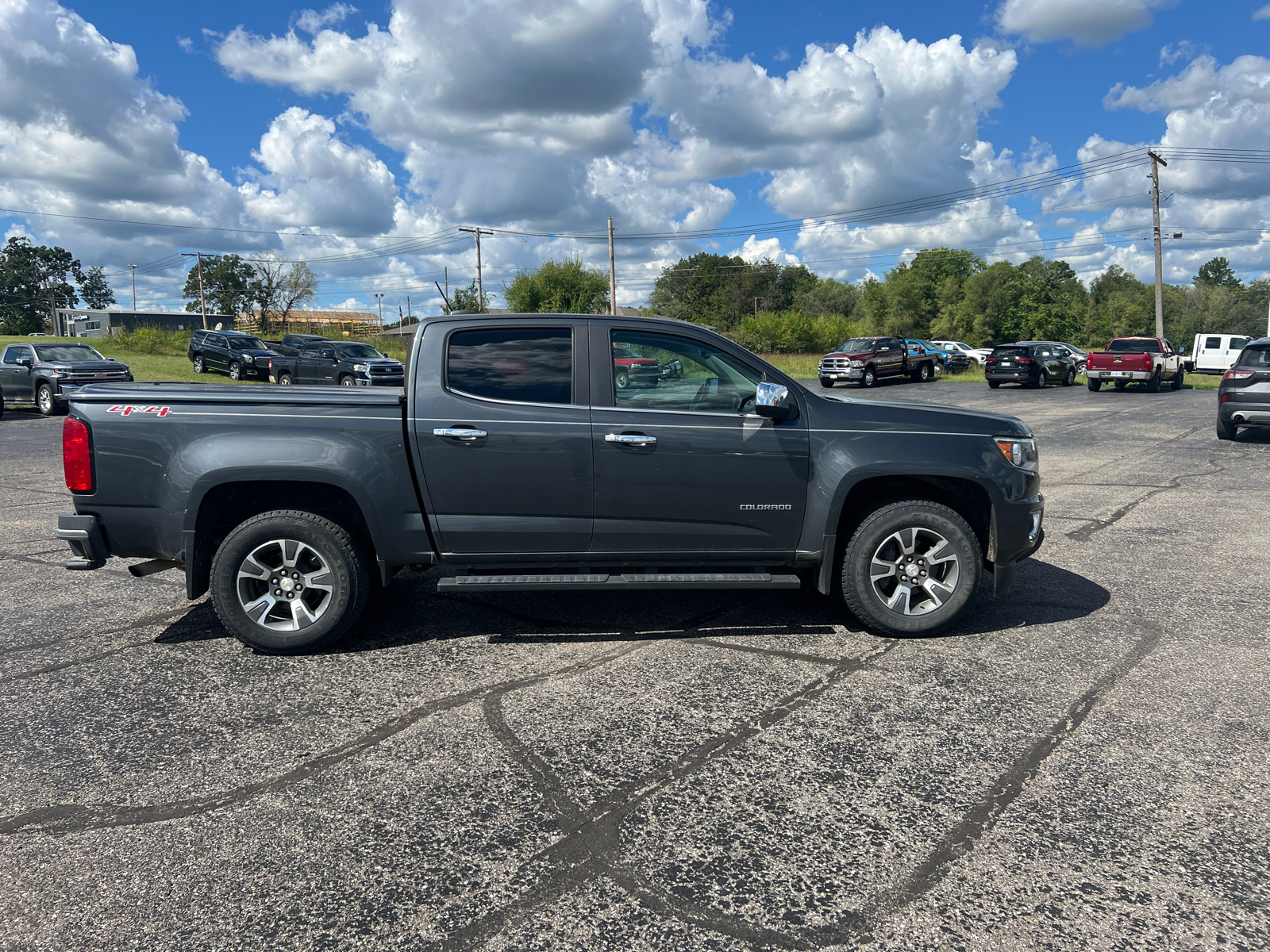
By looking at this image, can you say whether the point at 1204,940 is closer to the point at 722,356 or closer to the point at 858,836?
the point at 858,836

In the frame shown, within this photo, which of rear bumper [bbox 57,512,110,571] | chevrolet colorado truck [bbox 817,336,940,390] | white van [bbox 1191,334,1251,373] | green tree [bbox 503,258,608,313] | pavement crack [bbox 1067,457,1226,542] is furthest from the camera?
green tree [bbox 503,258,608,313]

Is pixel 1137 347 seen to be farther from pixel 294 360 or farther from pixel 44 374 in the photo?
pixel 44 374

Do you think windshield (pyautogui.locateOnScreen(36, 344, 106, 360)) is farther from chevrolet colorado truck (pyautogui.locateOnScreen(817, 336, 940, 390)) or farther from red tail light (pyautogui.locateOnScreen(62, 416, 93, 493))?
chevrolet colorado truck (pyautogui.locateOnScreen(817, 336, 940, 390))

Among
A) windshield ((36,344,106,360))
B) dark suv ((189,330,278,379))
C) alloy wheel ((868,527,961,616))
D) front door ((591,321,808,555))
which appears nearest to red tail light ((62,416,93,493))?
front door ((591,321,808,555))

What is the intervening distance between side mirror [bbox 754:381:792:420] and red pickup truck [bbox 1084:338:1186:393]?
28836 mm

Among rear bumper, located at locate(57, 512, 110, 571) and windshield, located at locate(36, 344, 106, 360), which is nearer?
rear bumper, located at locate(57, 512, 110, 571)

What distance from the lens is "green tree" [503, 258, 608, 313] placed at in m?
79.1

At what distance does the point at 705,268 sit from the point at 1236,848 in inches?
4301

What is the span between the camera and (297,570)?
189 inches

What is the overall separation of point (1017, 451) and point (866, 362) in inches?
1189

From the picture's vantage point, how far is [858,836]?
9.80ft

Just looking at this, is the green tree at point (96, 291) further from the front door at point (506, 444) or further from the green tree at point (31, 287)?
the front door at point (506, 444)

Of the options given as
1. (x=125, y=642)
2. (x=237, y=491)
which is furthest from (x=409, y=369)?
(x=125, y=642)

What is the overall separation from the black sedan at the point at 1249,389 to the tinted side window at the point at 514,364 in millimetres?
12957
